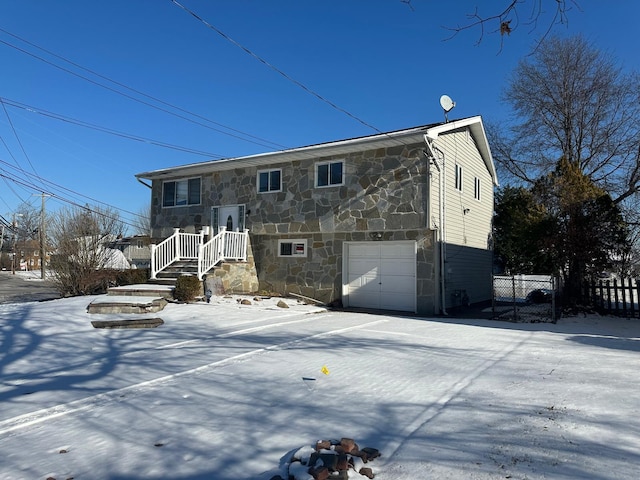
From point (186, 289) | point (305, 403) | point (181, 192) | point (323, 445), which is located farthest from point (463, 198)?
point (323, 445)

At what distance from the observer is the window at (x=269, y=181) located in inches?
608

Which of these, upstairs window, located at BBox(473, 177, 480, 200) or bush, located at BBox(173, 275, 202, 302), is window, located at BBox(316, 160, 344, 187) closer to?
bush, located at BBox(173, 275, 202, 302)

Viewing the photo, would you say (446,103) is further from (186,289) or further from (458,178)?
(186,289)

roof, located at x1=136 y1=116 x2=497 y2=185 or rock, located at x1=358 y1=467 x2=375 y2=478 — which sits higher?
roof, located at x1=136 y1=116 x2=497 y2=185

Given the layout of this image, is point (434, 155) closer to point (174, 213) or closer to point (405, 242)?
point (405, 242)

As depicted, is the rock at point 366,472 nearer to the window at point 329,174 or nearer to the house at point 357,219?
the house at point 357,219

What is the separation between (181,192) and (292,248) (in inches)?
231

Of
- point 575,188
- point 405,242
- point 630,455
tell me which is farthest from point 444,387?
point 575,188

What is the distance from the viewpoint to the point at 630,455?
3.08 meters

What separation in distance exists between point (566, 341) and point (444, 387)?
4.26 m

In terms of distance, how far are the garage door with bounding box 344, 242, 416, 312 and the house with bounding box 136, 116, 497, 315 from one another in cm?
3

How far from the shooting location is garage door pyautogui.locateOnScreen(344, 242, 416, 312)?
1304 cm

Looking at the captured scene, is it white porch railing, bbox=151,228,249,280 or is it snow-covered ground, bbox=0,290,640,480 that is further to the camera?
white porch railing, bbox=151,228,249,280

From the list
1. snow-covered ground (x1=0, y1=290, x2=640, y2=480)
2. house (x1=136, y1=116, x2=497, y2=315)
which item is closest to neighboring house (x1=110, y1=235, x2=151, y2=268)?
house (x1=136, y1=116, x2=497, y2=315)
